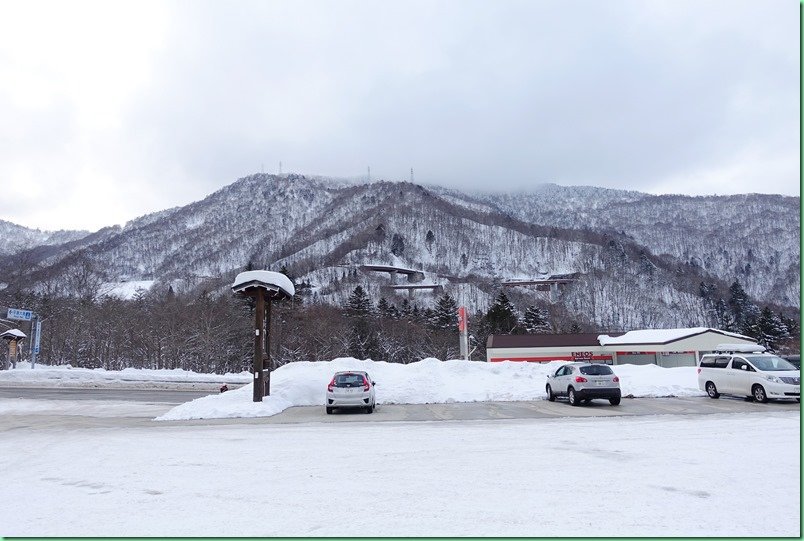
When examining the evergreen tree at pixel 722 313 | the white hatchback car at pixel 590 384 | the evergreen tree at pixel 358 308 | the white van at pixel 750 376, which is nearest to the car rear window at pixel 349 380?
the white hatchback car at pixel 590 384

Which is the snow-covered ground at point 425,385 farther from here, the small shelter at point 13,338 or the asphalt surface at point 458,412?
the small shelter at point 13,338

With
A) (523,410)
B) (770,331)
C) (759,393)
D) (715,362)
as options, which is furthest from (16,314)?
(770,331)

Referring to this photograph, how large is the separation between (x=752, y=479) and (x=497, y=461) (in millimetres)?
3525

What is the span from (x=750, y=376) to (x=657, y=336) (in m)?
43.2

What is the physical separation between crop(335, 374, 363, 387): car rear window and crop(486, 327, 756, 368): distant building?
42163 millimetres

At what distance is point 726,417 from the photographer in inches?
Result: 575

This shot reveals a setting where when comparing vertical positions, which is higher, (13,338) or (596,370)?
(13,338)

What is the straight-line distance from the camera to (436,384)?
2250cm

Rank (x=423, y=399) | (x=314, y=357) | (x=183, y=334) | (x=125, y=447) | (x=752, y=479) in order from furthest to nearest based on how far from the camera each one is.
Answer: (x=314, y=357) < (x=183, y=334) < (x=423, y=399) < (x=125, y=447) < (x=752, y=479)

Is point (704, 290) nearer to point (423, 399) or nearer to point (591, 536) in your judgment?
point (423, 399)

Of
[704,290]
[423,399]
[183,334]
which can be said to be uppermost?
[704,290]

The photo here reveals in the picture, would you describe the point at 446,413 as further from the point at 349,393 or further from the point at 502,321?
the point at 502,321

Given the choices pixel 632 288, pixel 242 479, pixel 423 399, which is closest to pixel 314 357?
pixel 423 399

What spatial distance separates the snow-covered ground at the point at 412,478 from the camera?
544cm
